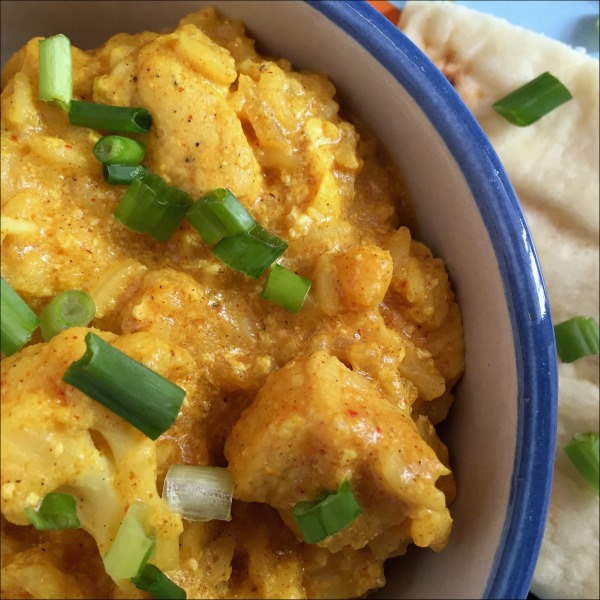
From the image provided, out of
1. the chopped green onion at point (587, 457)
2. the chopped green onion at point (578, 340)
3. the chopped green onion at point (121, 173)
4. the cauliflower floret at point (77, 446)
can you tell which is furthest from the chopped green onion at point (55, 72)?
the chopped green onion at point (587, 457)

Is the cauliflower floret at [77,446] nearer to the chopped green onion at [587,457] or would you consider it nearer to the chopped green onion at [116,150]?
the chopped green onion at [116,150]

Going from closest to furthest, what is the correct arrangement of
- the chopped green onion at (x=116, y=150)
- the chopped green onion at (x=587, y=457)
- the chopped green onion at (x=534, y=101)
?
the chopped green onion at (x=116, y=150) < the chopped green onion at (x=587, y=457) < the chopped green onion at (x=534, y=101)

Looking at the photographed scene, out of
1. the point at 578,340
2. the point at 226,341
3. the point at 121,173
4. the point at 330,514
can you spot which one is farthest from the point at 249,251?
the point at 578,340

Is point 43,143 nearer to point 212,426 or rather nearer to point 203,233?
point 203,233

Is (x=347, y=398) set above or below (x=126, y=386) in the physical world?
above

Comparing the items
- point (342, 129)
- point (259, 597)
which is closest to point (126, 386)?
point (259, 597)

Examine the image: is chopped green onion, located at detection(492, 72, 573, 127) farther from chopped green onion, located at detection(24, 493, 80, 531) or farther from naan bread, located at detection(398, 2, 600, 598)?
chopped green onion, located at detection(24, 493, 80, 531)
